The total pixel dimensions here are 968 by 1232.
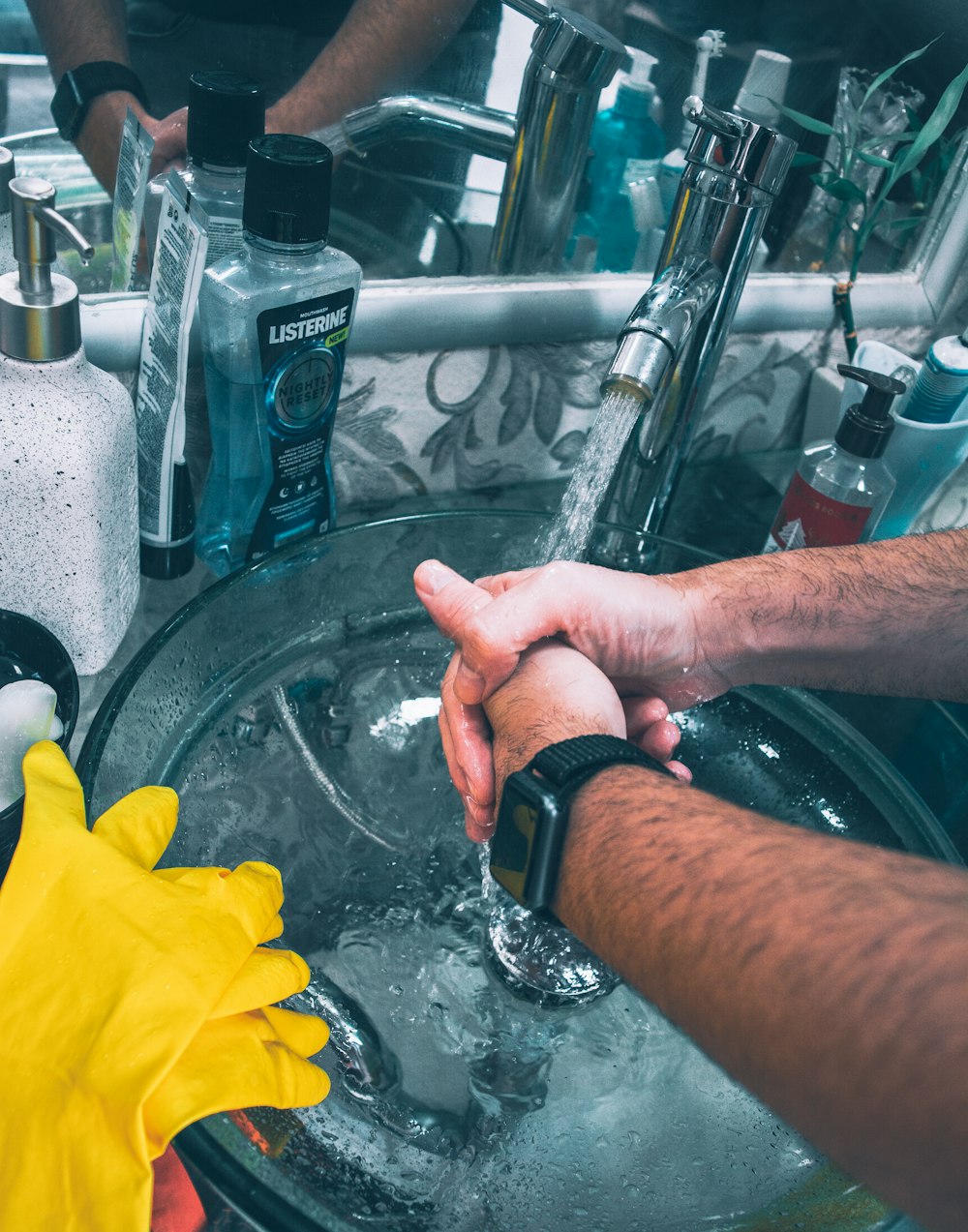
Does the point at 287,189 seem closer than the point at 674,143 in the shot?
Yes

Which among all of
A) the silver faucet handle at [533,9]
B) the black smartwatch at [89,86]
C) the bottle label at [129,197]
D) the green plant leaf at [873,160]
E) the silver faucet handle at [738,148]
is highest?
the silver faucet handle at [533,9]

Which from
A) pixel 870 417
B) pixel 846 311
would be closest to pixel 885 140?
pixel 846 311

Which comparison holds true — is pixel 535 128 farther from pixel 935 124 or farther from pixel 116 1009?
pixel 116 1009

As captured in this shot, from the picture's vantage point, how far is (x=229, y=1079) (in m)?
0.36

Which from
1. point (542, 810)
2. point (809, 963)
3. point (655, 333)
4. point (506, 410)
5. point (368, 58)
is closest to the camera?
point (809, 963)

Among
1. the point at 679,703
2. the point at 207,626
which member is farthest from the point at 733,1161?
the point at 207,626

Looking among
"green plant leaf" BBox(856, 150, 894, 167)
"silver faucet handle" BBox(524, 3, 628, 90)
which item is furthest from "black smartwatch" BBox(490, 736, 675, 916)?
"green plant leaf" BBox(856, 150, 894, 167)

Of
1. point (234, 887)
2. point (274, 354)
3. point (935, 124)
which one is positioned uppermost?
point (935, 124)

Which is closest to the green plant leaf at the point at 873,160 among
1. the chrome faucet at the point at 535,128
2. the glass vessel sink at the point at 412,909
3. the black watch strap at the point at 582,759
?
the chrome faucet at the point at 535,128

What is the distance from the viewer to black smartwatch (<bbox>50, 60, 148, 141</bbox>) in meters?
0.57

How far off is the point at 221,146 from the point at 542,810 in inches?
14.5

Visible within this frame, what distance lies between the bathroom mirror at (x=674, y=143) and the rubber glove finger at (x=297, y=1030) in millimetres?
419

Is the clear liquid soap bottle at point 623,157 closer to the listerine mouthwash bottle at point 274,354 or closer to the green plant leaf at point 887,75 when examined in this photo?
the green plant leaf at point 887,75

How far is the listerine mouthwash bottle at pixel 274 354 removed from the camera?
1.59ft
